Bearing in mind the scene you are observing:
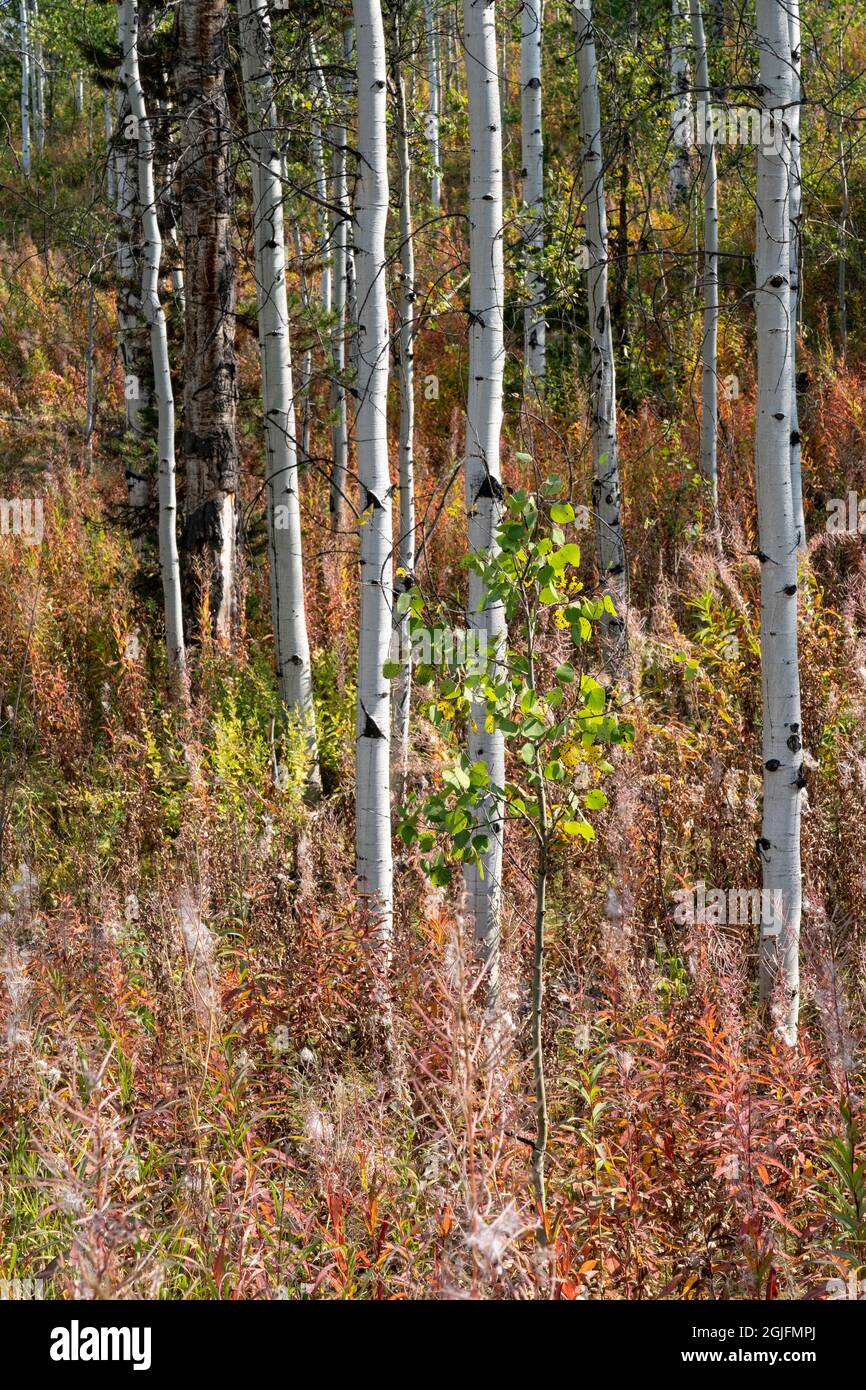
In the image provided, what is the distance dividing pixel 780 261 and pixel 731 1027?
262 cm

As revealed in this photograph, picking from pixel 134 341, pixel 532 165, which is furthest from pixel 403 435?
pixel 532 165

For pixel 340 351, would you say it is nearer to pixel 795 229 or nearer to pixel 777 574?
pixel 795 229

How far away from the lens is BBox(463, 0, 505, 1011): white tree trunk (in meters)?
3.99

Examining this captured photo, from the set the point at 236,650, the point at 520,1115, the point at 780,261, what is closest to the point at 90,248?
the point at 236,650

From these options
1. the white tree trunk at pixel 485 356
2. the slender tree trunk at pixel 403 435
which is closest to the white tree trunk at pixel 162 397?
the slender tree trunk at pixel 403 435

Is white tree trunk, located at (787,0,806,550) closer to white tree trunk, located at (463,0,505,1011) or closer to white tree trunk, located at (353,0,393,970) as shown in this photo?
white tree trunk, located at (463,0,505,1011)

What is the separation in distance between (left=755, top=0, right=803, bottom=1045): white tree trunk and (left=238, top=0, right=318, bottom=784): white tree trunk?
105 inches

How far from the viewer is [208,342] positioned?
7152mm

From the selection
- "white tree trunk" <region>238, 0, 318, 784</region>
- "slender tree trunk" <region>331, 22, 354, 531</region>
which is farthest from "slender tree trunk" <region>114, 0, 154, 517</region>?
"white tree trunk" <region>238, 0, 318, 784</region>

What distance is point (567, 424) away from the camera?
10430 mm

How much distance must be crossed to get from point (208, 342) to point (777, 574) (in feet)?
15.4
